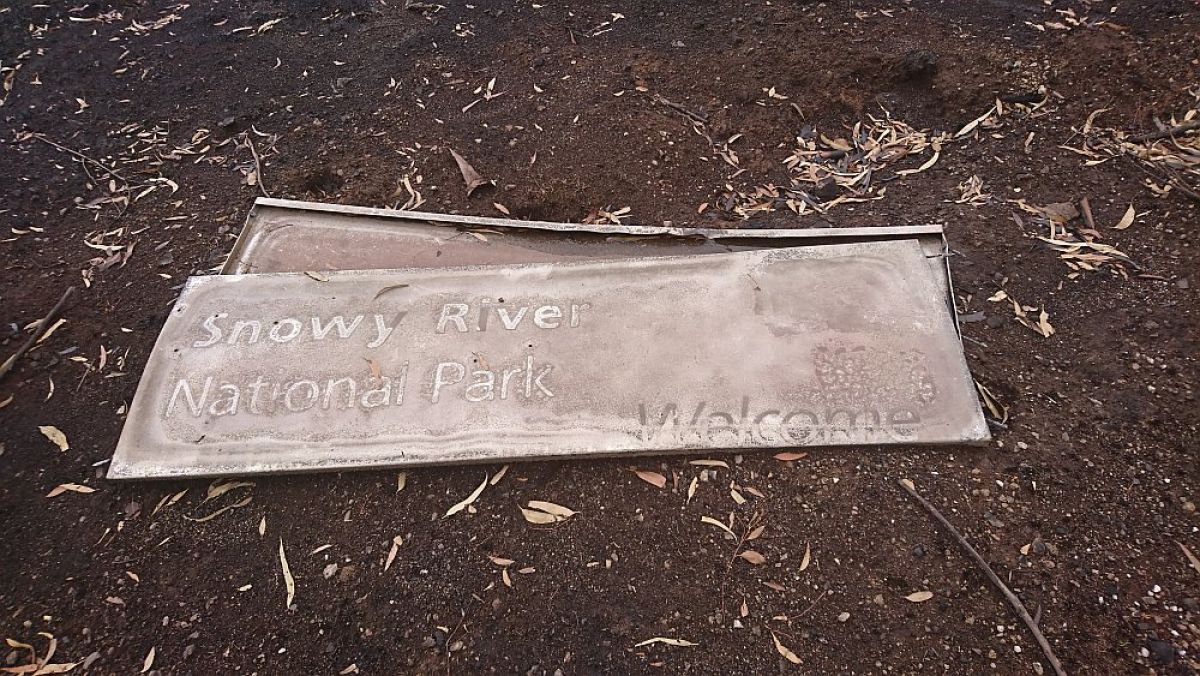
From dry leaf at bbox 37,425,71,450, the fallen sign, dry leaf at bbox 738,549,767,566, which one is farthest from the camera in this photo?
dry leaf at bbox 37,425,71,450

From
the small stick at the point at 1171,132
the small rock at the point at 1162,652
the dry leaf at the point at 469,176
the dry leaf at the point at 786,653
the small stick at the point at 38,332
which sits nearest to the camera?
the small rock at the point at 1162,652

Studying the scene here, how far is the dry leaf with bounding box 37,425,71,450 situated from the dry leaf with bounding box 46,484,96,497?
17 centimetres

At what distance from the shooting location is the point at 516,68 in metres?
4.14

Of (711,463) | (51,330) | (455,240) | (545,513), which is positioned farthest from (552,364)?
(51,330)

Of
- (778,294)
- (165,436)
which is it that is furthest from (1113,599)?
(165,436)

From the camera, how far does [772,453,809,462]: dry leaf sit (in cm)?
225

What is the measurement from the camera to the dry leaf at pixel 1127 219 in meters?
2.82

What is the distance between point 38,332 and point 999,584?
12.7 feet

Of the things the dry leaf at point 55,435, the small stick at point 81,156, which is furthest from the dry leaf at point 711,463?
the small stick at point 81,156

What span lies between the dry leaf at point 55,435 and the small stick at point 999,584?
311cm

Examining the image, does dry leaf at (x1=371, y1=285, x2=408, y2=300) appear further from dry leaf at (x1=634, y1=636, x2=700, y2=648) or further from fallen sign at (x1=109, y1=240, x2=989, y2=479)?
dry leaf at (x1=634, y1=636, x2=700, y2=648)

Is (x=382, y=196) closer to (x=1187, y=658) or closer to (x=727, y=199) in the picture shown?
(x=727, y=199)

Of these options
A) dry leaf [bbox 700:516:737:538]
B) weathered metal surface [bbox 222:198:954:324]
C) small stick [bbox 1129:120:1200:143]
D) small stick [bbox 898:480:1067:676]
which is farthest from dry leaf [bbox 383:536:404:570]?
small stick [bbox 1129:120:1200:143]

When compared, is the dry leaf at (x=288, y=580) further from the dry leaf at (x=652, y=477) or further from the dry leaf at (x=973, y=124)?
the dry leaf at (x=973, y=124)
